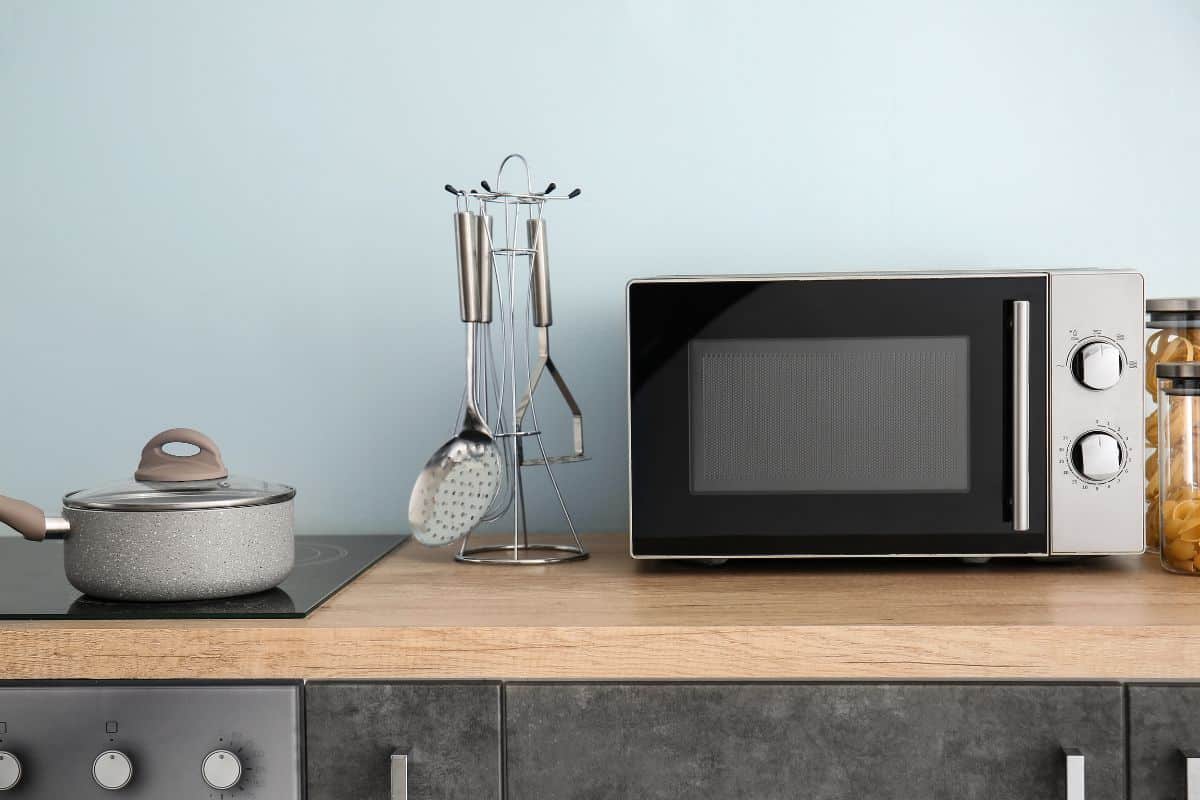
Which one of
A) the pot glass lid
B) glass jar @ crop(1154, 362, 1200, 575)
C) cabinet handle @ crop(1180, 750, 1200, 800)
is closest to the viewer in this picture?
cabinet handle @ crop(1180, 750, 1200, 800)

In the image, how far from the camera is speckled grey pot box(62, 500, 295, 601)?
0.93 meters

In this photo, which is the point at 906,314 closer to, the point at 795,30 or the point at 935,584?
the point at 935,584

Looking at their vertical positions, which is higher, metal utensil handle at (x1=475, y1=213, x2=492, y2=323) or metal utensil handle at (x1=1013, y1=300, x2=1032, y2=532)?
metal utensil handle at (x1=475, y1=213, x2=492, y2=323)

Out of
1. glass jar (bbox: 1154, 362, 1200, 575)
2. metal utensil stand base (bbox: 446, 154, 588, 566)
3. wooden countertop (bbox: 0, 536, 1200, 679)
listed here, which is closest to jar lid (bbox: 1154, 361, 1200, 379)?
glass jar (bbox: 1154, 362, 1200, 575)

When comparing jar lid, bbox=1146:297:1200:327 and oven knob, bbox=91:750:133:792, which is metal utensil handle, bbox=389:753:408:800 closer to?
oven knob, bbox=91:750:133:792

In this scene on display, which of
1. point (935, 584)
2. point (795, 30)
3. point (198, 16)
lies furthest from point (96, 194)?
point (935, 584)

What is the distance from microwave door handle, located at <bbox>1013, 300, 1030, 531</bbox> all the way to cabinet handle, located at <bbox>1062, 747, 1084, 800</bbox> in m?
0.27

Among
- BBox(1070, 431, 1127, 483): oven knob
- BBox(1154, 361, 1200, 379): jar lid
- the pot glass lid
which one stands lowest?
the pot glass lid

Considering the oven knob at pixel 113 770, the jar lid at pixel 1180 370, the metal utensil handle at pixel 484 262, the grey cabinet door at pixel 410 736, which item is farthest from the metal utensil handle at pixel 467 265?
the jar lid at pixel 1180 370

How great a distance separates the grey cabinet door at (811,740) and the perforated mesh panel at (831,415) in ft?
0.86

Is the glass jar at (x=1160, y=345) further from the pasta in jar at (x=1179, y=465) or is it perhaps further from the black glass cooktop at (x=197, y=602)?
the black glass cooktop at (x=197, y=602)

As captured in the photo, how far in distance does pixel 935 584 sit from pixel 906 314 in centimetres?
27

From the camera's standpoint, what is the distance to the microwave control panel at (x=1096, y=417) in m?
1.05

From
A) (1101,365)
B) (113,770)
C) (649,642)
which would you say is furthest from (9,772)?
(1101,365)
